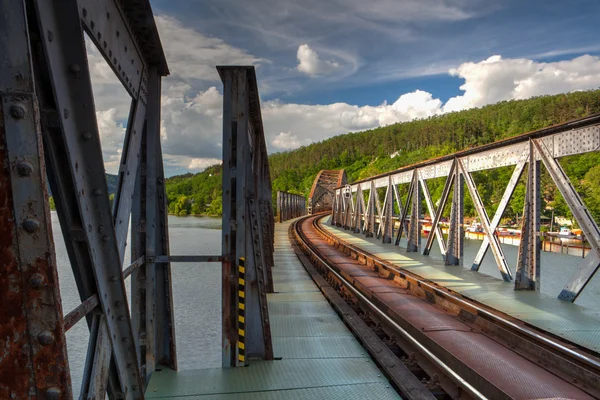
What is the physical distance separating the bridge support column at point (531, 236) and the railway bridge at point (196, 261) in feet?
0.09

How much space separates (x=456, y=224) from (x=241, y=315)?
28.0 ft

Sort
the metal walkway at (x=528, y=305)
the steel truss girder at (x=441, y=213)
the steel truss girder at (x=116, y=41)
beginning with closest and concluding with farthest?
the steel truss girder at (x=116, y=41) < the metal walkway at (x=528, y=305) < the steel truss girder at (x=441, y=213)

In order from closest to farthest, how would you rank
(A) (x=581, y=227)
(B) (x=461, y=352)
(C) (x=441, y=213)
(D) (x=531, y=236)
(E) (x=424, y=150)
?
(B) (x=461, y=352) → (A) (x=581, y=227) → (D) (x=531, y=236) → (C) (x=441, y=213) → (E) (x=424, y=150)

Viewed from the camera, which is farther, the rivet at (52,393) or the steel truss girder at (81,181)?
the steel truss girder at (81,181)

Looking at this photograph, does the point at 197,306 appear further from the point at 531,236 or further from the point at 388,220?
the point at 388,220

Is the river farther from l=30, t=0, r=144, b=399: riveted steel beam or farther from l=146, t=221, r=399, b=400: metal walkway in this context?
l=30, t=0, r=144, b=399: riveted steel beam

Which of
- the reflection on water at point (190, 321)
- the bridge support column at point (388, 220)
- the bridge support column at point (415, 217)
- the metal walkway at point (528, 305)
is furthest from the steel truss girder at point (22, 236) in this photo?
the bridge support column at point (388, 220)

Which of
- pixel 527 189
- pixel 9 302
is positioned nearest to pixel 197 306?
pixel 527 189

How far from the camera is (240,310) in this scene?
4.77 metres

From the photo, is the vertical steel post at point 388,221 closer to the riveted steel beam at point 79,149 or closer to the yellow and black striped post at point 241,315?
the yellow and black striped post at point 241,315

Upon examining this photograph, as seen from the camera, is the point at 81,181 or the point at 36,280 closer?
the point at 36,280

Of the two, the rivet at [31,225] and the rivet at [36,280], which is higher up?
the rivet at [31,225]

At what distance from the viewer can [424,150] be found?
11612 cm

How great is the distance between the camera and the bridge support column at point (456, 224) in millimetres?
11398
